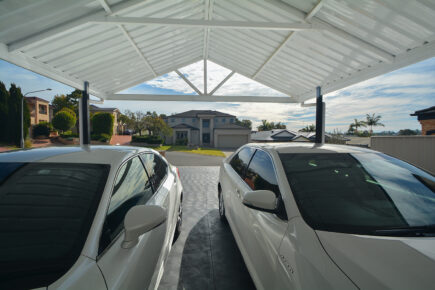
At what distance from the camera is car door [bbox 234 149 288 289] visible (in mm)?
1603

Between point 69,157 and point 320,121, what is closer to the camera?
point 69,157

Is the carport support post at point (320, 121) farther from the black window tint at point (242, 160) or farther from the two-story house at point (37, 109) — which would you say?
the two-story house at point (37, 109)

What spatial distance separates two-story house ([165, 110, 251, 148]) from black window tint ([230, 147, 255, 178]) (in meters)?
30.5

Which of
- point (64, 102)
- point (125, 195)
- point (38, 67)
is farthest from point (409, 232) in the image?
point (64, 102)

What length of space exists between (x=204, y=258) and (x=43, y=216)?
80.5 inches

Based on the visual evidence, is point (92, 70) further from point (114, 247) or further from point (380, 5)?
point (380, 5)

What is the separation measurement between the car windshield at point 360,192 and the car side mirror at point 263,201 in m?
0.19

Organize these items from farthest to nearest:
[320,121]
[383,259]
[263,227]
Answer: [320,121] < [263,227] < [383,259]

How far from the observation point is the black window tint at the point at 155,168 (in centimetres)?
250

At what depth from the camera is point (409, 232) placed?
4.57 ft

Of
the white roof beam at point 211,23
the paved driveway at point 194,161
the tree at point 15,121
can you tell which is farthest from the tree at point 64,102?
the white roof beam at point 211,23

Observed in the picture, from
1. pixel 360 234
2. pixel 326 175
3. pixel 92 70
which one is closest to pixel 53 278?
pixel 360 234

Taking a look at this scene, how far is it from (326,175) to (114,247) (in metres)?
1.84

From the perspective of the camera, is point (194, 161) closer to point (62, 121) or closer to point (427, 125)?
point (427, 125)
